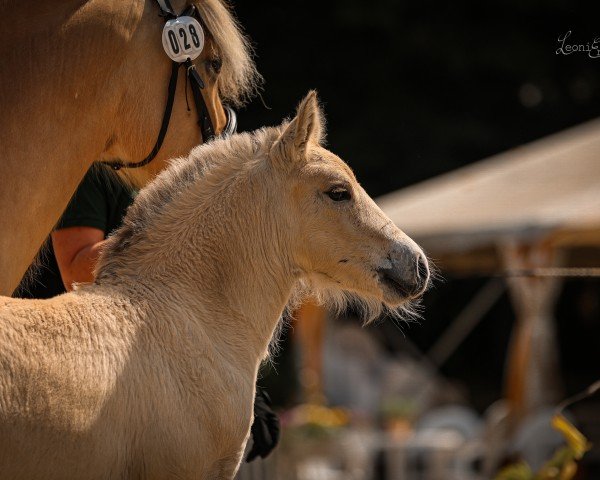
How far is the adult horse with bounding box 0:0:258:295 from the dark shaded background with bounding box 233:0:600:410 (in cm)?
1259

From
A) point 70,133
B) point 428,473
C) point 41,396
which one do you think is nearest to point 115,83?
point 70,133

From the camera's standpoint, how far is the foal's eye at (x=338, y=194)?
3180 millimetres

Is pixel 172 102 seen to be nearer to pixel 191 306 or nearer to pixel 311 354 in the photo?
pixel 191 306

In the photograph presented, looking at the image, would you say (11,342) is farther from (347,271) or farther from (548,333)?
(548,333)

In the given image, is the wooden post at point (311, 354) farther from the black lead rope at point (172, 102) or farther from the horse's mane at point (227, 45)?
the black lead rope at point (172, 102)

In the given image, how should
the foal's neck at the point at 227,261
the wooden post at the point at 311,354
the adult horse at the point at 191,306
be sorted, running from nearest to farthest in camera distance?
the adult horse at the point at 191,306
the foal's neck at the point at 227,261
the wooden post at the point at 311,354

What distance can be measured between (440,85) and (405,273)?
565 inches

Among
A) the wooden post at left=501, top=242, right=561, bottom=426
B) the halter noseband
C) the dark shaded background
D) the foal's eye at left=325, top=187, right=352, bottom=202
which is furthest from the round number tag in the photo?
the dark shaded background

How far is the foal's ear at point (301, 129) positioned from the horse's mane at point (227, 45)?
0.52m

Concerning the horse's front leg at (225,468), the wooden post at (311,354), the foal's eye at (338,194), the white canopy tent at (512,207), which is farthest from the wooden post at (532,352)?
the horse's front leg at (225,468)

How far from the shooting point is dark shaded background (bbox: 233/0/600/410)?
16297 millimetres

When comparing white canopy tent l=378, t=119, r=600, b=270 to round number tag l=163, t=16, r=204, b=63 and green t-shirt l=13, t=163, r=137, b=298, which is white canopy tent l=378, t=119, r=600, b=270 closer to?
green t-shirt l=13, t=163, r=137, b=298

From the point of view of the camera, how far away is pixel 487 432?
9219 mm

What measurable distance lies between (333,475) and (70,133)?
6718 mm
